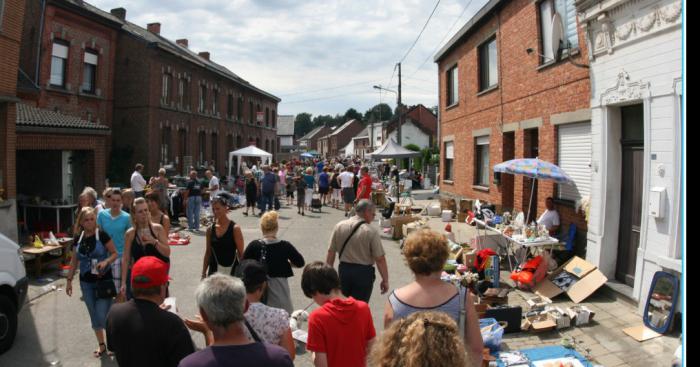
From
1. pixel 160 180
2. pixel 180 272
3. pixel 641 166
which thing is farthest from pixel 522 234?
pixel 160 180

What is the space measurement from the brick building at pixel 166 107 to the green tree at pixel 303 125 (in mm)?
128682

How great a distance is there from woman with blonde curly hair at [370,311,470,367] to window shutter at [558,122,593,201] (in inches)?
309

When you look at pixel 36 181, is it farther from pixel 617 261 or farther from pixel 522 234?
pixel 617 261

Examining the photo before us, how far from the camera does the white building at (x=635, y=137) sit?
6023mm

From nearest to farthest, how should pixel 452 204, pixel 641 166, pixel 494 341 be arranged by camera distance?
pixel 494 341
pixel 641 166
pixel 452 204

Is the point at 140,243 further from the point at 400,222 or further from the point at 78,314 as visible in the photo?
the point at 400,222

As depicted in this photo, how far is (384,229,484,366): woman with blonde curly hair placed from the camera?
3.10 metres

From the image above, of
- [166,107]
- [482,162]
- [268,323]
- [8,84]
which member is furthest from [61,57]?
[268,323]

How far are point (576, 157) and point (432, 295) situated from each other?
24.5 feet

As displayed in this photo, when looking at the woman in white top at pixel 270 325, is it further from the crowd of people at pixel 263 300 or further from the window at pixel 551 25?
the window at pixel 551 25

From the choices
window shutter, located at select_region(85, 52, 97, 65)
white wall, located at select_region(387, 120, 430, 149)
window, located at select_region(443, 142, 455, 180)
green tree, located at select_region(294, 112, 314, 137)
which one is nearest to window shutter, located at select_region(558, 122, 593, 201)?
window, located at select_region(443, 142, 455, 180)

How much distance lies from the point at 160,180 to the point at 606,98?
11206 mm

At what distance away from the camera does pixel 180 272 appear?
30.0 ft

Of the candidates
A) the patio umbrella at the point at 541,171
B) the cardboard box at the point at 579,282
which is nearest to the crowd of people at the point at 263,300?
the cardboard box at the point at 579,282
